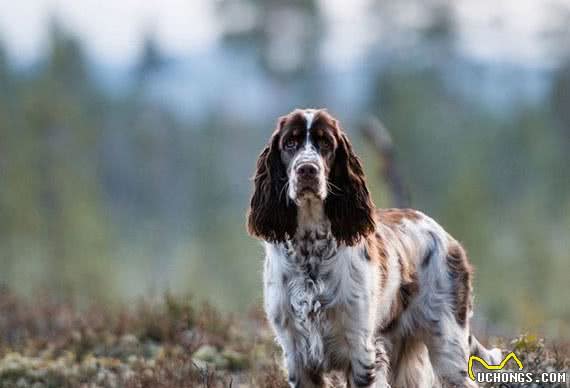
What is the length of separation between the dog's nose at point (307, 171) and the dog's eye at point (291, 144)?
241mm

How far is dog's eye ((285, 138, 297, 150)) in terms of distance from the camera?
620 centimetres

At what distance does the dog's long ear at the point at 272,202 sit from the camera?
20.4 feet

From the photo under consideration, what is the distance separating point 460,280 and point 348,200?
114cm

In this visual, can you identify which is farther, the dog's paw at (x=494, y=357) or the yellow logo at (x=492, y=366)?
the dog's paw at (x=494, y=357)

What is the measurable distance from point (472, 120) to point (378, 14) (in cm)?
773

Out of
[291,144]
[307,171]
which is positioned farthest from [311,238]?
[291,144]

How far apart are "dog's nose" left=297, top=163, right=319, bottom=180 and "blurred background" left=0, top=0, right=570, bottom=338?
1206 inches

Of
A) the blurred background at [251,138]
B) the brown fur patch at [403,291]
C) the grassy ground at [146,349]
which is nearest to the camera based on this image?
the brown fur patch at [403,291]

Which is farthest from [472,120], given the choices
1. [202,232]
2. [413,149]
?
[202,232]

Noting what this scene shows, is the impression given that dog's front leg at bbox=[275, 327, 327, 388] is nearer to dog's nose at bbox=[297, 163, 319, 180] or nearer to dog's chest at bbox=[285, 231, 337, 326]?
dog's chest at bbox=[285, 231, 337, 326]

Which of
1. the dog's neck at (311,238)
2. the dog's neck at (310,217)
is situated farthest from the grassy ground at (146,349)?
the dog's neck at (310,217)

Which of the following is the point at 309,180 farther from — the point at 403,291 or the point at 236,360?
the point at 236,360

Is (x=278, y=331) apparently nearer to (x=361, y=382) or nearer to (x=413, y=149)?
(x=361, y=382)

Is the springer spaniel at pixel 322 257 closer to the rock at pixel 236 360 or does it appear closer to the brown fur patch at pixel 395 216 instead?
the brown fur patch at pixel 395 216
